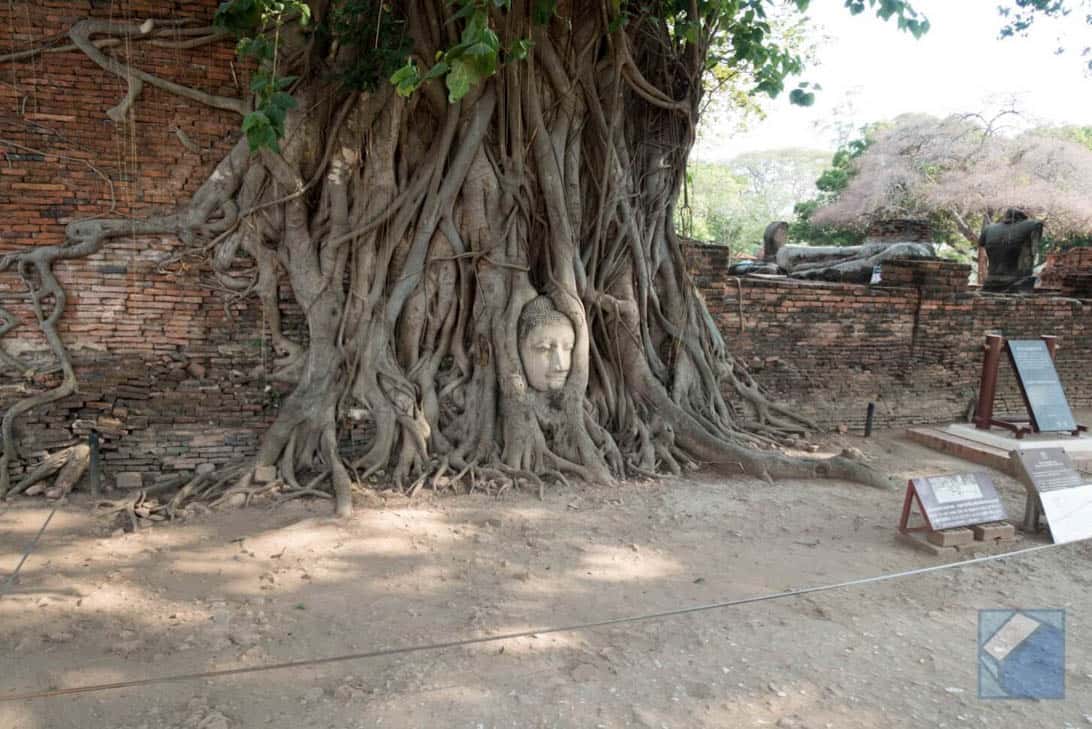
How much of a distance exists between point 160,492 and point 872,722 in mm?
4459

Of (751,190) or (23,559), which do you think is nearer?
(23,559)

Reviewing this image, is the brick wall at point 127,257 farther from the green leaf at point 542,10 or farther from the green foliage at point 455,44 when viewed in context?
the green leaf at point 542,10

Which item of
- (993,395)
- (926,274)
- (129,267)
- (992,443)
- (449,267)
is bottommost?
(992,443)

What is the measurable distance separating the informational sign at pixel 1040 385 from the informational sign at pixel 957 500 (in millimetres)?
3092

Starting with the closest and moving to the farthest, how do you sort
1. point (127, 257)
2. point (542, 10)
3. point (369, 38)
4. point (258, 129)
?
point (258, 129)
point (542, 10)
point (369, 38)
point (127, 257)

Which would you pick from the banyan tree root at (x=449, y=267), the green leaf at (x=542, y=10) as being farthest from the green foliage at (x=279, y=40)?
the green leaf at (x=542, y=10)

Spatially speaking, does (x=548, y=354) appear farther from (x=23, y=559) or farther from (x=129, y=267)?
(x=23, y=559)

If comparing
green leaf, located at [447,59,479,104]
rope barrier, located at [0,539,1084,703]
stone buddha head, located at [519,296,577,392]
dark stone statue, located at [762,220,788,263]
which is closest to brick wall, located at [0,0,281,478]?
stone buddha head, located at [519,296,577,392]

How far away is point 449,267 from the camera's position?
18.4 feet

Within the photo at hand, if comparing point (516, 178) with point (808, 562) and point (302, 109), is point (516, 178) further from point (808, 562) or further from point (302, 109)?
point (808, 562)

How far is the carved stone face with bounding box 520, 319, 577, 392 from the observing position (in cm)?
548

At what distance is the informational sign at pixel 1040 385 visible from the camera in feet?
22.3

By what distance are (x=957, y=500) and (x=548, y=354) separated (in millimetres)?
2874

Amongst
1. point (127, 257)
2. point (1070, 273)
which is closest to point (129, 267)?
point (127, 257)
